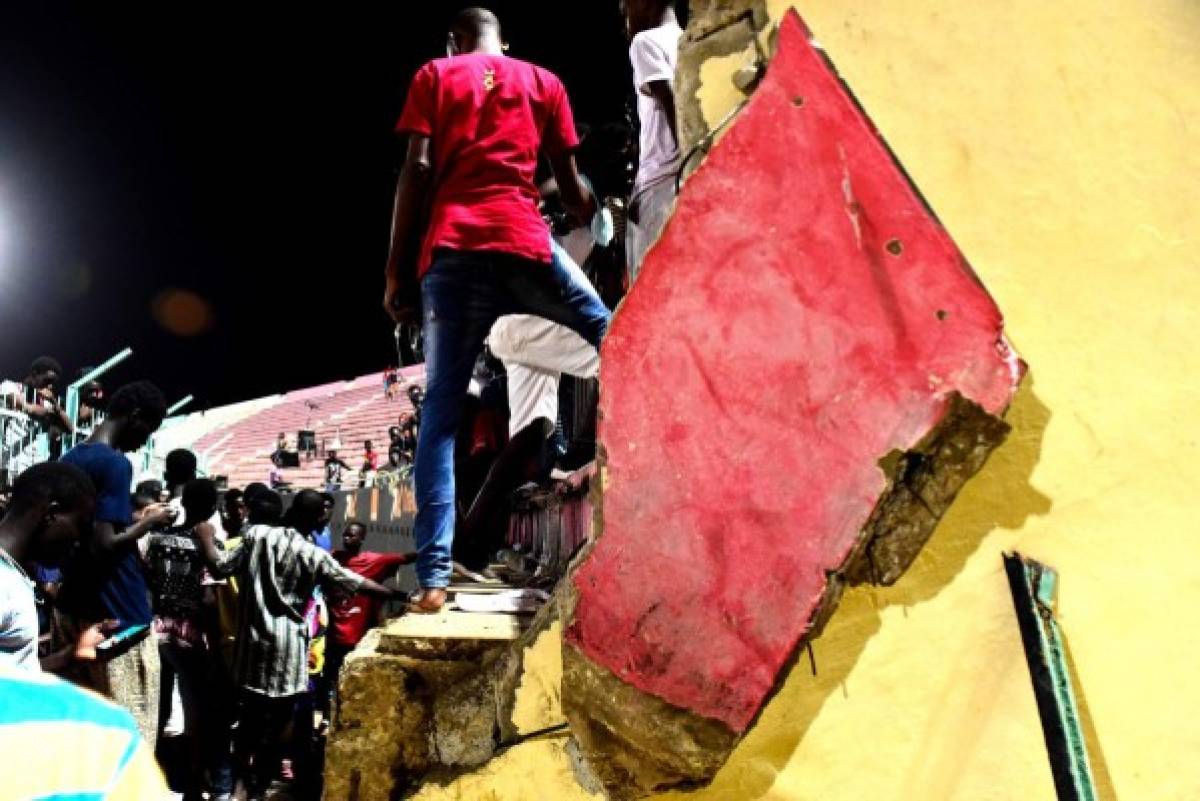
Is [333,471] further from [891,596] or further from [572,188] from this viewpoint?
[891,596]

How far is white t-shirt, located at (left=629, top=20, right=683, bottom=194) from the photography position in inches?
113

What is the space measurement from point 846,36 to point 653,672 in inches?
51.1

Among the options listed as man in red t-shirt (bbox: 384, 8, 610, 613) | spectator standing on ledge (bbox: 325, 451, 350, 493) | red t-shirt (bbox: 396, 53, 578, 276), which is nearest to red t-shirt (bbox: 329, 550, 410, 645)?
man in red t-shirt (bbox: 384, 8, 610, 613)

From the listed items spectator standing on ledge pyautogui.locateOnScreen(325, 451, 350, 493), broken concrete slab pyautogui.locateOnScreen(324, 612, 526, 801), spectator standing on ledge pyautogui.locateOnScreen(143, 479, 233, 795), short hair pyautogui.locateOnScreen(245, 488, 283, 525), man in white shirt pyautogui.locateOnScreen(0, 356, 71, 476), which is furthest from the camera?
spectator standing on ledge pyautogui.locateOnScreen(325, 451, 350, 493)

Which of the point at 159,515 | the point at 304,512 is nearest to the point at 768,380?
the point at 159,515

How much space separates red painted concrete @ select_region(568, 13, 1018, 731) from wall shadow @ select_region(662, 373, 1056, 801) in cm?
8

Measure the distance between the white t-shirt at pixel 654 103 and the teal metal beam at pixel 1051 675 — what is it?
1.85 metres

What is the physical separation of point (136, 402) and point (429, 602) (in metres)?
2.48

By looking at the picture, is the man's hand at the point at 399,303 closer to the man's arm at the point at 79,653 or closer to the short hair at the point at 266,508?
the man's arm at the point at 79,653

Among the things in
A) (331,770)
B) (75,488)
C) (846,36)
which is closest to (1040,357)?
(846,36)

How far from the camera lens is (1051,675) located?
53.6 inches

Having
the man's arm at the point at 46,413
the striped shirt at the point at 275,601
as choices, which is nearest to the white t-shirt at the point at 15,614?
the striped shirt at the point at 275,601

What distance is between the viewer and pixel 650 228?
293 centimetres

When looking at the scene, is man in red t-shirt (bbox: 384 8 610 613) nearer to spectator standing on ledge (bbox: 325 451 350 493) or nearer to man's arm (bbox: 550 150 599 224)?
man's arm (bbox: 550 150 599 224)
